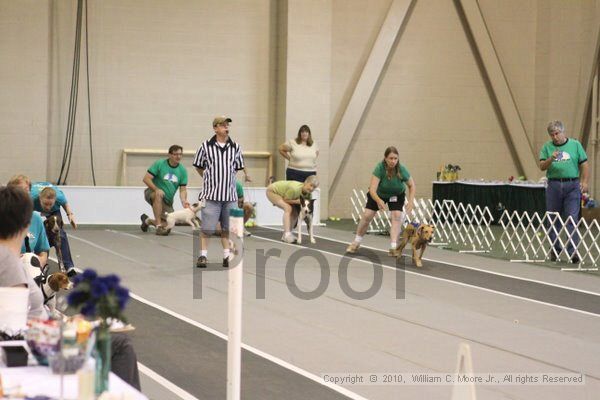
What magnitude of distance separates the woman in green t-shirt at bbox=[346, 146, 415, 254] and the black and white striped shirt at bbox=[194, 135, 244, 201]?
6.01 feet

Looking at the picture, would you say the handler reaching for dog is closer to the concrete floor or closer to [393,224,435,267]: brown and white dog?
the concrete floor

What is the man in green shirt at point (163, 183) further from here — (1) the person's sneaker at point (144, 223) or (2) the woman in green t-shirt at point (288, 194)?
(2) the woman in green t-shirt at point (288, 194)

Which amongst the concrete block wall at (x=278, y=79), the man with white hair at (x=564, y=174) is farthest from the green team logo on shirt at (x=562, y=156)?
the concrete block wall at (x=278, y=79)

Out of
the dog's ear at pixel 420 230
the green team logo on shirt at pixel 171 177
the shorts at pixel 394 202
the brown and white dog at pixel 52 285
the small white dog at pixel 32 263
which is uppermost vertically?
the green team logo on shirt at pixel 171 177

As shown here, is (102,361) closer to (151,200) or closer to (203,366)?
(203,366)

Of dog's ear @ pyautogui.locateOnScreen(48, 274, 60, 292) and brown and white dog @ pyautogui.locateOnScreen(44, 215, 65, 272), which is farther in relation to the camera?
brown and white dog @ pyautogui.locateOnScreen(44, 215, 65, 272)

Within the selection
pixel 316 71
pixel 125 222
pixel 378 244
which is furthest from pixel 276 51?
pixel 378 244

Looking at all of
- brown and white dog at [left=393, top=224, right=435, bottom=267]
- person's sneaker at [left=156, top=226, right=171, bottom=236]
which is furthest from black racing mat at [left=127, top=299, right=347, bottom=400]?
person's sneaker at [left=156, top=226, right=171, bottom=236]

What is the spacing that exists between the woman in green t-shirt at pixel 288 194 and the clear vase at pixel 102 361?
9707mm

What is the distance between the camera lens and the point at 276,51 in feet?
56.3

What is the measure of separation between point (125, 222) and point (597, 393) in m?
10.7

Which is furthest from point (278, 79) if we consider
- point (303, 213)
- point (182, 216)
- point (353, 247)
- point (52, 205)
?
point (52, 205)

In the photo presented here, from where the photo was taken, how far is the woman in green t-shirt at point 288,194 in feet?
41.0

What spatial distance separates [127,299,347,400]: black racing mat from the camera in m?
4.95
